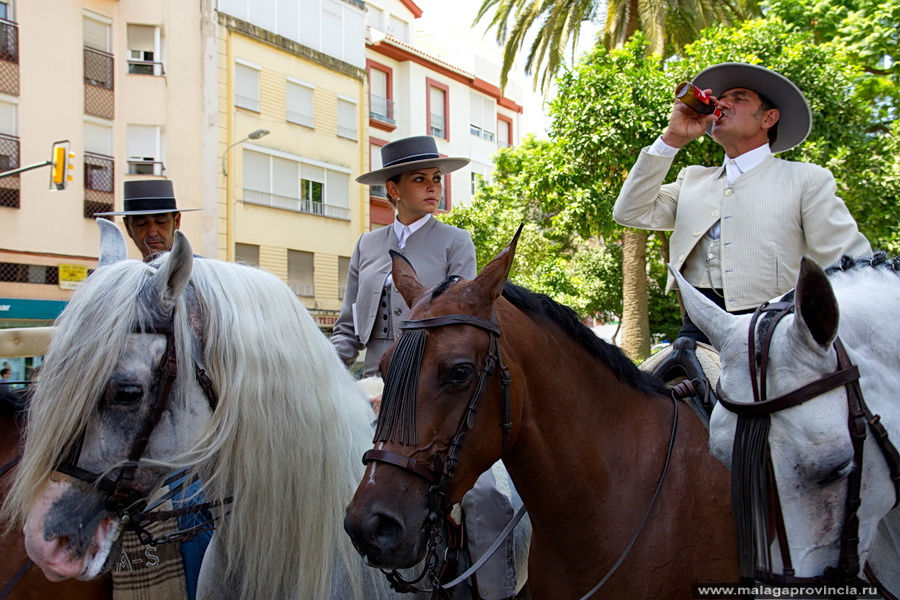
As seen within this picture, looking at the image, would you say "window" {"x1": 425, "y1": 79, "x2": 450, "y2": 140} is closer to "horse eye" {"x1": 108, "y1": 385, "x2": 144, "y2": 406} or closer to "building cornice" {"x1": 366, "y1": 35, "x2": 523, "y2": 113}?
"building cornice" {"x1": 366, "y1": 35, "x2": 523, "y2": 113}

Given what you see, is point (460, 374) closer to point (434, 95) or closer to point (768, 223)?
point (768, 223)

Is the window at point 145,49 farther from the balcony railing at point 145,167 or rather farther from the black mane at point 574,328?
the black mane at point 574,328

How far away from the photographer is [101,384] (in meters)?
2.30

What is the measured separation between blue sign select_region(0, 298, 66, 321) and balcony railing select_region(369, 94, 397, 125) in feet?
52.6

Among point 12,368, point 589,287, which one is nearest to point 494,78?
point 589,287

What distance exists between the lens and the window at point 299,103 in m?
24.8

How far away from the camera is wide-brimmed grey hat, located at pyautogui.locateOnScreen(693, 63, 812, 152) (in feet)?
10.8

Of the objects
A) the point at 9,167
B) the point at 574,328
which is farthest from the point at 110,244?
the point at 9,167

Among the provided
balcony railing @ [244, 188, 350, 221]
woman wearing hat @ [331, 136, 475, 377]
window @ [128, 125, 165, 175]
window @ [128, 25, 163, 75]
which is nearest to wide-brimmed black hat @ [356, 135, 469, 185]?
woman wearing hat @ [331, 136, 475, 377]

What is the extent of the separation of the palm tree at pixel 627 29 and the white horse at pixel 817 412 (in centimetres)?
942

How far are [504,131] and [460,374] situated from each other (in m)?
37.2

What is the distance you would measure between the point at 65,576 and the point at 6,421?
1106mm

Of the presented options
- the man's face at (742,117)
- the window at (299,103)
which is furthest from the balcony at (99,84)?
the man's face at (742,117)

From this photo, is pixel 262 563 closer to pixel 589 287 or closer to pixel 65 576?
pixel 65 576
